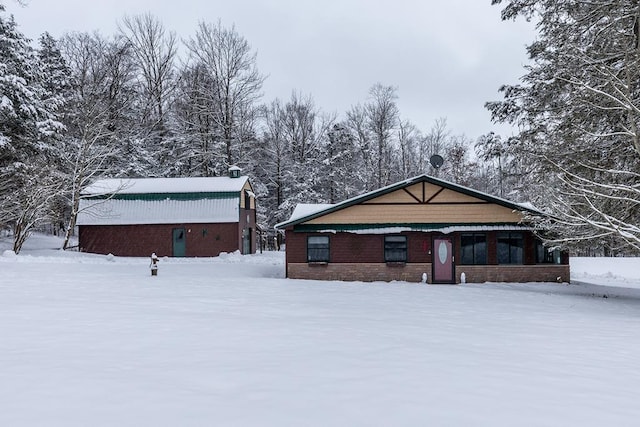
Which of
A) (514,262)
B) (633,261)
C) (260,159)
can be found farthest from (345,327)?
(260,159)

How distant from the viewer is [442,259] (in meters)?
21.6

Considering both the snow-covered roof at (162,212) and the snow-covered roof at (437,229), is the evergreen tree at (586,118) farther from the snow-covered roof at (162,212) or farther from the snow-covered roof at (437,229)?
the snow-covered roof at (162,212)

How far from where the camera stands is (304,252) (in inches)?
866

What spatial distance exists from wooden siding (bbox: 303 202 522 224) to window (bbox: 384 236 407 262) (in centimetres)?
84

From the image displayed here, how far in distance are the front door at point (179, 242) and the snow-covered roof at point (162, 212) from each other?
75 cm

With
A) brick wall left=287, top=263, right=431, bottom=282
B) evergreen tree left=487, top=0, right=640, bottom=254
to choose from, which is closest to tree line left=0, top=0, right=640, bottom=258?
evergreen tree left=487, top=0, right=640, bottom=254

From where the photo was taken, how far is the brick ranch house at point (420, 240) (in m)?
21.2

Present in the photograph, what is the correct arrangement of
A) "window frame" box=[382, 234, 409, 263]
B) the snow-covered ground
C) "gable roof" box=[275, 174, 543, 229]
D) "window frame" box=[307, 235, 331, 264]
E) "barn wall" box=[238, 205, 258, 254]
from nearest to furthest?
the snow-covered ground → "gable roof" box=[275, 174, 543, 229] → "window frame" box=[382, 234, 409, 263] → "window frame" box=[307, 235, 331, 264] → "barn wall" box=[238, 205, 258, 254]

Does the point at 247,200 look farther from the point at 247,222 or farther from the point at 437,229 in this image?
the point at 437,229

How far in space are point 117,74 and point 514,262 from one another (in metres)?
39.8

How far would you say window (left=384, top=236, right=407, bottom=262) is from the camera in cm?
2173

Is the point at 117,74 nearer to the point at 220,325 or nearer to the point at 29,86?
the point at 29,86

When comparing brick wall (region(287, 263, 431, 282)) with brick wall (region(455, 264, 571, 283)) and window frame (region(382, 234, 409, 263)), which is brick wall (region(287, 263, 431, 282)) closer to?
window frame (region(382, 234, 409, 263))

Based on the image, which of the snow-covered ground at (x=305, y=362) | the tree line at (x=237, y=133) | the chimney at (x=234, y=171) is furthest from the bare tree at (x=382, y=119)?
the snow-covered ground at (x=305, y=362)
